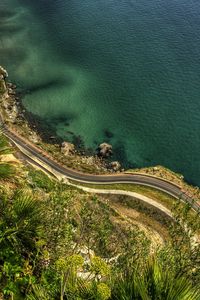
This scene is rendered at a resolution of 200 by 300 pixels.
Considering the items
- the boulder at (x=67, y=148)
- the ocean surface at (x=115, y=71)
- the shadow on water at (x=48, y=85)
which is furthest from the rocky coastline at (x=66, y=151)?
the shadow on water at (x=48, y=85)

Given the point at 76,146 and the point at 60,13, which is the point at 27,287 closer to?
the point at 76,146

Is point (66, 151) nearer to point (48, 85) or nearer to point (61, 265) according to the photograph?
point (48, 85)

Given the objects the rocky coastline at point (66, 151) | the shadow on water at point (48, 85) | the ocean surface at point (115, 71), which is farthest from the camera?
the shadow on water at point (48, 85)

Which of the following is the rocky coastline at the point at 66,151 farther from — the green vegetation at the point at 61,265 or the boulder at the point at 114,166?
the green vegetation at the point at 61,265

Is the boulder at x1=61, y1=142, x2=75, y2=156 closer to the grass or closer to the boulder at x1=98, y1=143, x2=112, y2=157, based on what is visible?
the boulder at x1=98, y1=143, x2=112, y2=157

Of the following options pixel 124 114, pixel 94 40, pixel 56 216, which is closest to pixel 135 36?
pixel 94 40

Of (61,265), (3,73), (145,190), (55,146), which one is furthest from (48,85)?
(61,265)

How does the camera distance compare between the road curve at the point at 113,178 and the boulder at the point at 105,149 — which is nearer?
the road curve at the point at 113,178

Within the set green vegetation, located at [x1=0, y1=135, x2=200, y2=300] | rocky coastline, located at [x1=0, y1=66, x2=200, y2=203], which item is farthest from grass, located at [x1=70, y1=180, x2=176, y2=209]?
green vegetation, located at [x1=0, y1=135, x2=200, y2=300]
